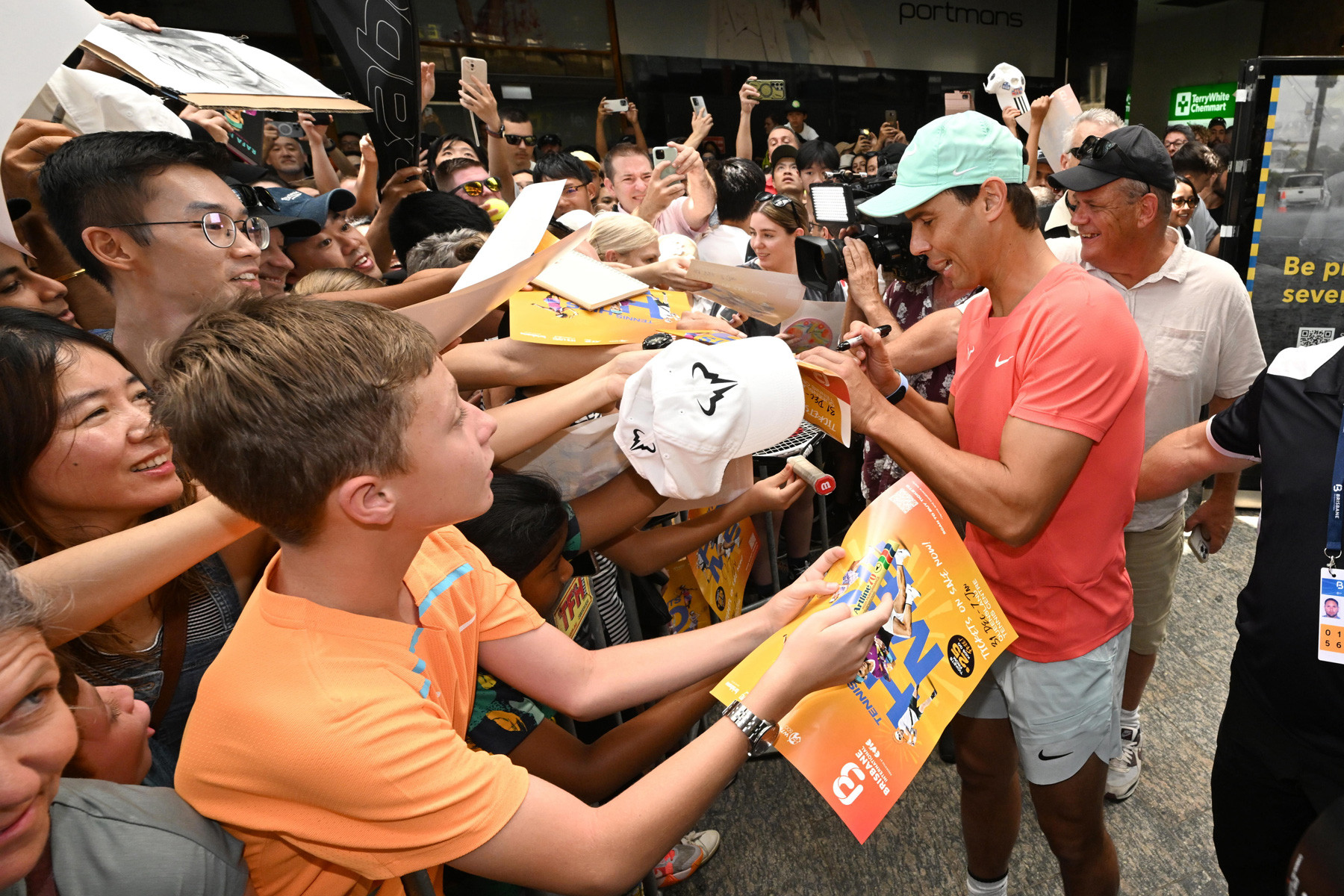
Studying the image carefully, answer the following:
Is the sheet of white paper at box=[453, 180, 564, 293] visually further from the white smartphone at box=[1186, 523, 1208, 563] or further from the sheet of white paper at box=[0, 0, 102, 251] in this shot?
the white smartphone at box=[1186, 523, 1208, 563]

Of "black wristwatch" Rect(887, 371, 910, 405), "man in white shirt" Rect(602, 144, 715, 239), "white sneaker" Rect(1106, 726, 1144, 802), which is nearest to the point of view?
"black wristwatch" Rect(887, 371, 910, 405)

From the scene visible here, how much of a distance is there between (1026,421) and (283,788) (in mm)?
1253

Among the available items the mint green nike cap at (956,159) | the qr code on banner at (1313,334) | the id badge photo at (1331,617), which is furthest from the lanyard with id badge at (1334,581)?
the qr code on banner at (1313,334)

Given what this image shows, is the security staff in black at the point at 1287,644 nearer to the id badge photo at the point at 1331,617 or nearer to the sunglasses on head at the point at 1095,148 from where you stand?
the id badge photo at the point at 1331,617

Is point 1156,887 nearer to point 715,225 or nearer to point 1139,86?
point 715,225

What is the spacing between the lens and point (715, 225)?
4238 mm

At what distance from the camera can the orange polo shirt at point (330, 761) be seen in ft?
2.78

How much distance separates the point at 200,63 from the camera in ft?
5.88

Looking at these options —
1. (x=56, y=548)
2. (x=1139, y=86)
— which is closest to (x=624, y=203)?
(x=56, y=548)

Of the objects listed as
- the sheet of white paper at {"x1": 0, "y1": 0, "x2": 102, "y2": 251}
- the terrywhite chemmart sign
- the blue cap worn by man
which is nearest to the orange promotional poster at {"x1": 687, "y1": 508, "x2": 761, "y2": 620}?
the blue cap worn by man

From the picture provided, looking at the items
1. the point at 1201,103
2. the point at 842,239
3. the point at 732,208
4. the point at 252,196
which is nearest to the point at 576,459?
the point at 252,196

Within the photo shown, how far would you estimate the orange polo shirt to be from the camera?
2.78ft

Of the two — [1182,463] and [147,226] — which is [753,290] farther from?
[147,226]

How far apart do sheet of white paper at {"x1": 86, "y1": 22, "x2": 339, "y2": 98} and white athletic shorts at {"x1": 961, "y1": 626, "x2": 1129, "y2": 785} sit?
205 centimetres
